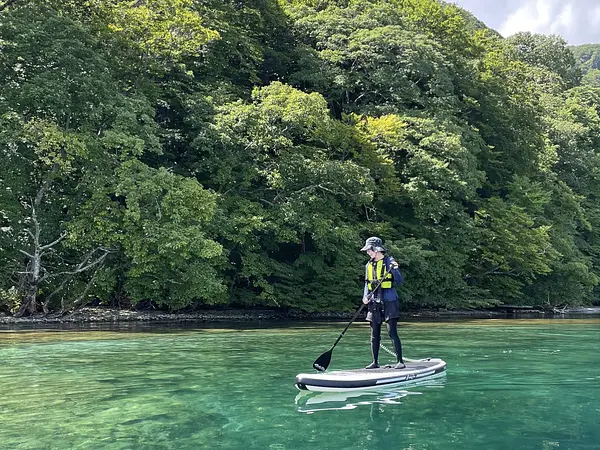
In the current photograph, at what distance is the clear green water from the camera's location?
17.6 ft

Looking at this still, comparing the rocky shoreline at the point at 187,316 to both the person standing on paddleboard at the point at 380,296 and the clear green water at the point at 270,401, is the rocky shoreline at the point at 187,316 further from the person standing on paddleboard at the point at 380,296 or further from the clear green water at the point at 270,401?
the person standing on paddleboard at the point at 380,296

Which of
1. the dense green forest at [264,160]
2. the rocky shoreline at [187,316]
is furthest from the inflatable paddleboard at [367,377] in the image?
the rocky shoreline at [187,316]

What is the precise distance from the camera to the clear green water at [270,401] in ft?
17.6

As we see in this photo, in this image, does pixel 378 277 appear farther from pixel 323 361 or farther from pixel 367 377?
pixel 367 377

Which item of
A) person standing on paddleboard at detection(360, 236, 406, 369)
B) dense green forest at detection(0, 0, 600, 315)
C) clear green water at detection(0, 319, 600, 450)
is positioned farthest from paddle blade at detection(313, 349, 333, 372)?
dense green forest at detection(0, 0, 600, 315)

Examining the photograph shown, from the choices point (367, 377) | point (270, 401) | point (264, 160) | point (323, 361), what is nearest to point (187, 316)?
point (264, 160)

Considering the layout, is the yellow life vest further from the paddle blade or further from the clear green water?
the clear green water

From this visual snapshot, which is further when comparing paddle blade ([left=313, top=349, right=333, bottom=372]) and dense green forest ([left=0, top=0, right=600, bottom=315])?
dense green forest ([left=0, top=0, right=600, bottom=315])

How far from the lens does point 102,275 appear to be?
20516 mm

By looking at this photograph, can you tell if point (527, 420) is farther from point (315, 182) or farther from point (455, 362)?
point (315, 182)

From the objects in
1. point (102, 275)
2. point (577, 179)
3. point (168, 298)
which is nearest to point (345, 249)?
point (168, 298)

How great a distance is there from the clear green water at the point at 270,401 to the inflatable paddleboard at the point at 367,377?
0.19 m

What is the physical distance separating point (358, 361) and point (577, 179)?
121 feet

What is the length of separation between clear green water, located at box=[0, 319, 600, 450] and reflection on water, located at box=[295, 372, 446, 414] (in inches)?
0.8
